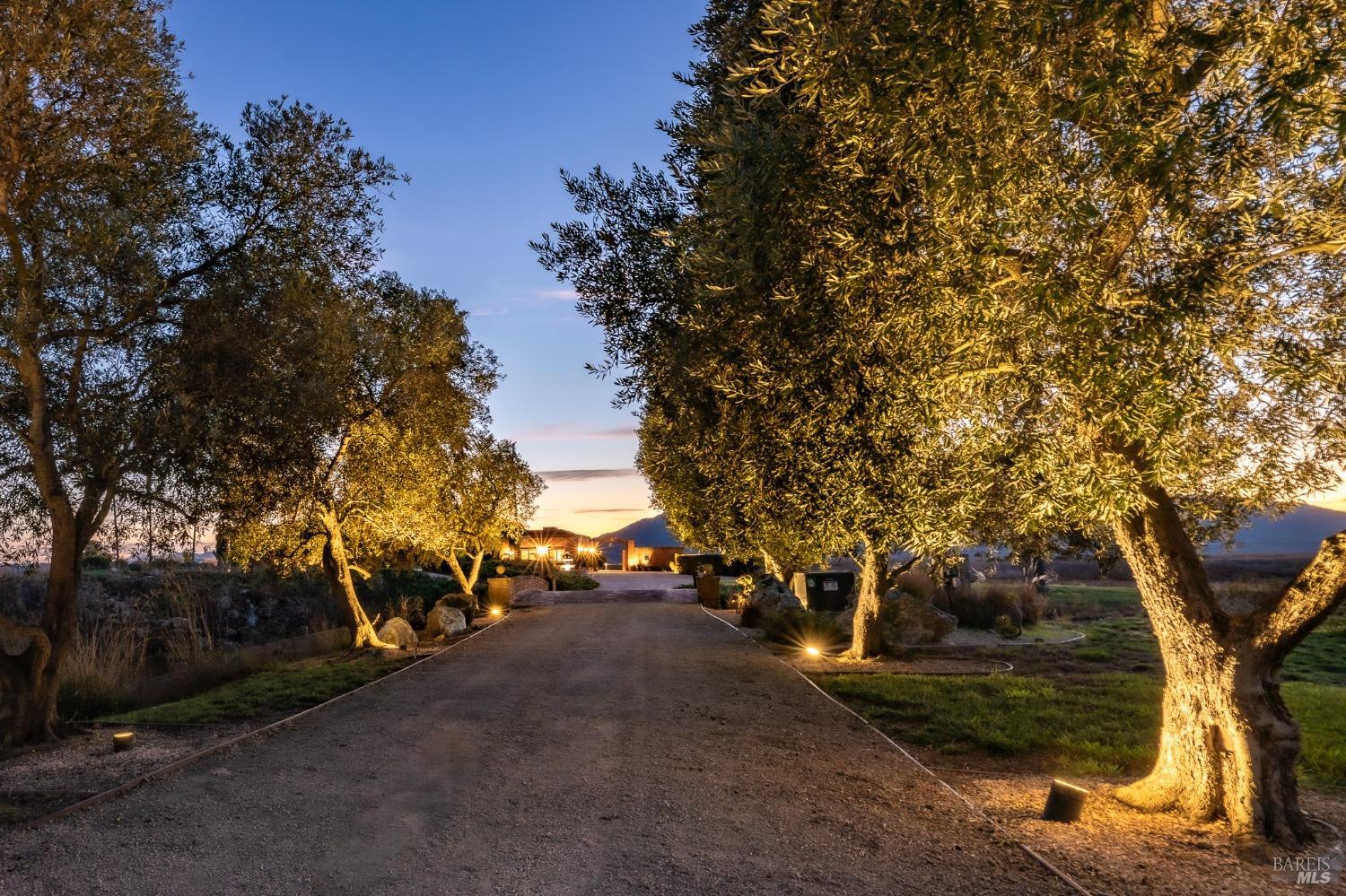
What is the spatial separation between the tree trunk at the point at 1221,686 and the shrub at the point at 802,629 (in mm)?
12431

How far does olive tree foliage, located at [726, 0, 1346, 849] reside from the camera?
629cm

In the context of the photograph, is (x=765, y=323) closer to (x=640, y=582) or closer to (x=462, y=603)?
(x=462, y=603)

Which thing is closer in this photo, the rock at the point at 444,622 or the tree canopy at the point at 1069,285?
the tree canopy at the point at 1069,285

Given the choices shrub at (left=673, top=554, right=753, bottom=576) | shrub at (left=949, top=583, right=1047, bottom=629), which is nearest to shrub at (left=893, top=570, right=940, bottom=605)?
shrub at (left=949, top=583, right=1047, bottom=629)

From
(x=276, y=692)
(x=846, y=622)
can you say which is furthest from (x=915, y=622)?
(x=276, y=692)

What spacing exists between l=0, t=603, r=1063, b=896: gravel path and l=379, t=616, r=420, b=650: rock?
27.0 feet

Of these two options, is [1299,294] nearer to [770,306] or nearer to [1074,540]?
[770,306]

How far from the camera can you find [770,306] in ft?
29.1

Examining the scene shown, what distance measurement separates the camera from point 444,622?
24.0 m

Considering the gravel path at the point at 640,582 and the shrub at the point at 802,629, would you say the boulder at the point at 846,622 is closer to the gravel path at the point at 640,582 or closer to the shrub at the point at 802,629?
the shrub at the point at 802,629

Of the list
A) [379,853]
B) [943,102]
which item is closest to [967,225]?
[943,102]

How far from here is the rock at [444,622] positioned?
23672 mm

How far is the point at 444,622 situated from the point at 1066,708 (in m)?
16.8

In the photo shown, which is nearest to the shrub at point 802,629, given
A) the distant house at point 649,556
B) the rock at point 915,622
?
the rock at point 915,622
